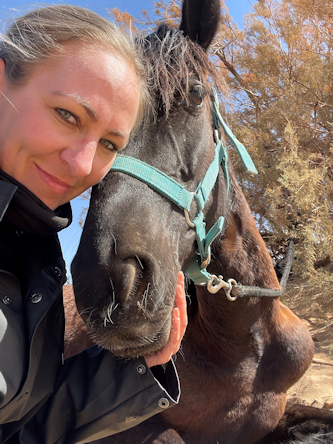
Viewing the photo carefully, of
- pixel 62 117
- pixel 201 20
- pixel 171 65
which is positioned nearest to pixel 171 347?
pixel 62 117

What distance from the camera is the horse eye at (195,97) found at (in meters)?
1.48

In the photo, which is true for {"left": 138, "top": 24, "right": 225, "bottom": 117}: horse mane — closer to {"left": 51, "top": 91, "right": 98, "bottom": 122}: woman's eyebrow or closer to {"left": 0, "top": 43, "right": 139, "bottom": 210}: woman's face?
{"left": 0, "top": 43, "right": 139, "bottom": 210}: woman's face

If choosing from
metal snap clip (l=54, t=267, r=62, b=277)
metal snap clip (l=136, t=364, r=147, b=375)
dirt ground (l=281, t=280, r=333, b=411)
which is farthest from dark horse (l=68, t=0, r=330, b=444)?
dirt ground (l=281, t=280, r=333, b=411)

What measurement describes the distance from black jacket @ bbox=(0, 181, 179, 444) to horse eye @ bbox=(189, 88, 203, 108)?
0.82 meters

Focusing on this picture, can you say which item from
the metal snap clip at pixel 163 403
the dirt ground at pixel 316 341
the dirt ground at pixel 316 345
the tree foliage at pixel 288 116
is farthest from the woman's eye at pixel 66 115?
the tree foliage at pixel 288 116

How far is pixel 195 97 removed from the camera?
1.48 metres

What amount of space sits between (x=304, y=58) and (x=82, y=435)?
5846 mm

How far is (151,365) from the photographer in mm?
1215

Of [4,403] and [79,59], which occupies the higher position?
[79,59]

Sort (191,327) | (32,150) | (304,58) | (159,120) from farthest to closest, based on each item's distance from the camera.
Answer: (304,58), (191,327), (159,120), (32,150)

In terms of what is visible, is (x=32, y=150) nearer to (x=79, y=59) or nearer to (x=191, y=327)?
(x=79, y=59)

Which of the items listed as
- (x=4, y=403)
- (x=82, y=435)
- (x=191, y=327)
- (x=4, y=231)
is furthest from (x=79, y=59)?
(x=191, y=327)

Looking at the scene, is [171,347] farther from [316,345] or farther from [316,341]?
[316,341]

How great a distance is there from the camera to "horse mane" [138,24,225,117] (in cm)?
137
